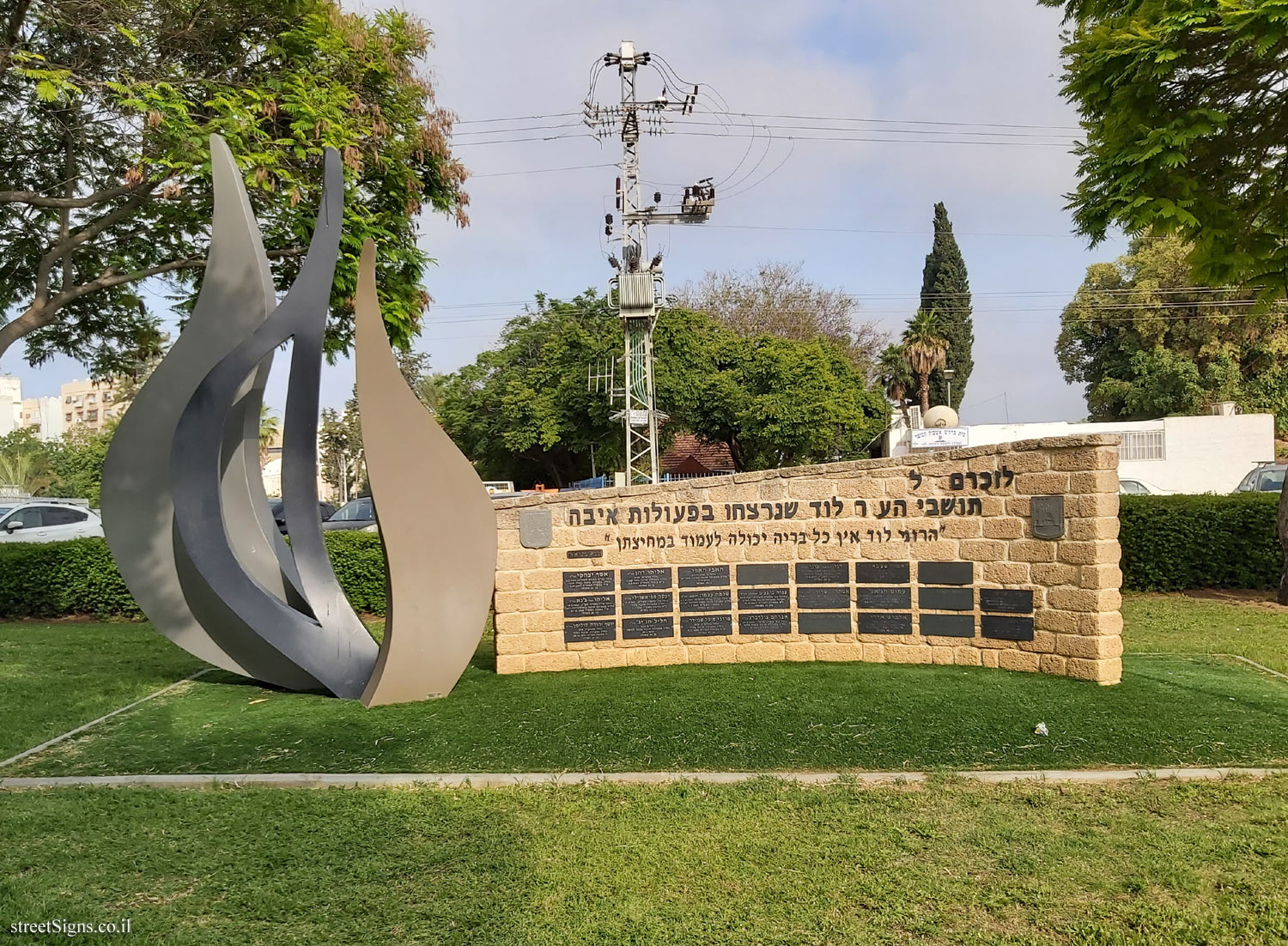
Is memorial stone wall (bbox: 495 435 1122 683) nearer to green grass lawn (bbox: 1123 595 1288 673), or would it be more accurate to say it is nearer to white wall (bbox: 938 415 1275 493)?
green grass lawn (bbox: 1123 595 1288 673)

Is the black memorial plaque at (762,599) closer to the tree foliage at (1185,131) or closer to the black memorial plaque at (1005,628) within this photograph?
the black memorial plaque at (1005,628)

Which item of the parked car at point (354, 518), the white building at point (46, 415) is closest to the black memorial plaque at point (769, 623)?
the parked car at point (354, 518)

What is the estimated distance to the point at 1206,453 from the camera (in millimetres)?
27641

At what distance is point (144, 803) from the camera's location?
16.3 ft

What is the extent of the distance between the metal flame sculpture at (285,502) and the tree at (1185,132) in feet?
23.8

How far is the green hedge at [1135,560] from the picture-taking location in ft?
39.7

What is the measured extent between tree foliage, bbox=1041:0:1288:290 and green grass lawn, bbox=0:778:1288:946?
6.31 m

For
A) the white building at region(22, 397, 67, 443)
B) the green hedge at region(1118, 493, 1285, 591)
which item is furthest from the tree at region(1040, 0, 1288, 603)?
Answer: the white building at region(22, 397, 67, 443)

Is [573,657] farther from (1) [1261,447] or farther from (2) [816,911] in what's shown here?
(1) [1261,447]

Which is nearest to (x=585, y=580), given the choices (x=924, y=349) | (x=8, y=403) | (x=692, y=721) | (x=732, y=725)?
(x=692, y=721)

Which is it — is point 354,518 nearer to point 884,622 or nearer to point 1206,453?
point 884,622

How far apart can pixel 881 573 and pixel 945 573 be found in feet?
1.88

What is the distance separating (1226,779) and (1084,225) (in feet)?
20.8

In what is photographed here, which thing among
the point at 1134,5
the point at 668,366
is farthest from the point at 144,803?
the point at 668,366
